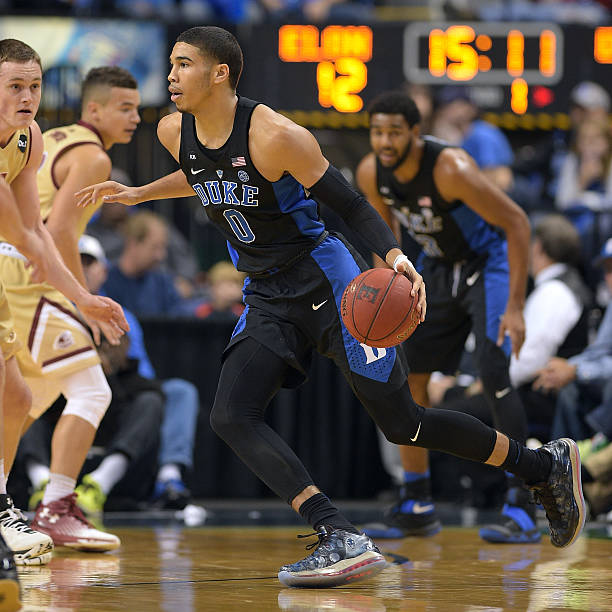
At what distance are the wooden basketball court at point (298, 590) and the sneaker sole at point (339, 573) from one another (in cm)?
4

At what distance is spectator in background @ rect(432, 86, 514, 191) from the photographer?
10641 millimetres

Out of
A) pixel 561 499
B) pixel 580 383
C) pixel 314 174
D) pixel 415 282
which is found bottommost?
pixel 561 499

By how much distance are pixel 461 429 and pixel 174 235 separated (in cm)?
696

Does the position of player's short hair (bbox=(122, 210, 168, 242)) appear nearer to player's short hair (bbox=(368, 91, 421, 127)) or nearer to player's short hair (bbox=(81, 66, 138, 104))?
player's short hair (bbox=(81, 66, 138, 104))

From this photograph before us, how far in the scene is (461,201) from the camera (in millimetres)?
6020

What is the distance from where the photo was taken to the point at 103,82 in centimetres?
573

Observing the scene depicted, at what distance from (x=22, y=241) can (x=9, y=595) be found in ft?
5.43

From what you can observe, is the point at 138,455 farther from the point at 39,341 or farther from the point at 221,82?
the point at 221,82

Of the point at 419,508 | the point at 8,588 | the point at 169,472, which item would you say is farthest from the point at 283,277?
the point at 169,472

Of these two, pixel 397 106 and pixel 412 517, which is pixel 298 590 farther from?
pixel 397 106

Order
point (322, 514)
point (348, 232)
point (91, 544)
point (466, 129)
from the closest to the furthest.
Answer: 1. point (322, 514)
2. point (91, 544)
3. point (348, 232)
4. point (466, 129)

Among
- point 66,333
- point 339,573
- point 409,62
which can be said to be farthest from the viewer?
point 409,62

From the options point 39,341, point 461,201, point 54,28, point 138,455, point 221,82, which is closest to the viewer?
point 221,82

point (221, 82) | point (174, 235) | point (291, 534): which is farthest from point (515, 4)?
point (221, 82)
